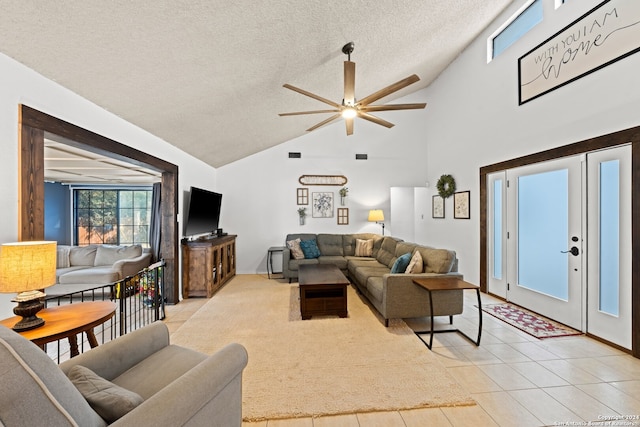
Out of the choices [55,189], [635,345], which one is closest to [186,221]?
[55,189]

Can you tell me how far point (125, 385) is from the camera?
139cm

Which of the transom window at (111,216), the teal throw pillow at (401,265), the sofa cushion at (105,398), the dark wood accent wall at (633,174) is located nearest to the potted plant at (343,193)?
the teal throw pillow at (401,265)

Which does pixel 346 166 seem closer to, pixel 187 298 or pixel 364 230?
pixel 364 230

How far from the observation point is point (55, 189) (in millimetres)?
6223

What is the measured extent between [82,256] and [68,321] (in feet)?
14.5

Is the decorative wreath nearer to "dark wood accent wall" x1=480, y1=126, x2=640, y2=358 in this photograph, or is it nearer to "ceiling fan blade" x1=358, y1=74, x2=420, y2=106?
"dark wood accent wall" x1=480, y1=126, x2=640, y2=358

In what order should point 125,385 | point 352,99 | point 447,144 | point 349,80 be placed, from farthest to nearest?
point 447,144
point 352,99
point 349,80
point 125,385

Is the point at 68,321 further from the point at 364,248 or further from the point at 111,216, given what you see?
the point at 111,216

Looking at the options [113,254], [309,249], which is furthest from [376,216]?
[113,254]

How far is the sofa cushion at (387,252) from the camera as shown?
4.71 m

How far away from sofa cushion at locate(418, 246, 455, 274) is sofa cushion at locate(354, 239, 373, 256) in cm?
210

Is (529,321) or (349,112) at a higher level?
(349,112)

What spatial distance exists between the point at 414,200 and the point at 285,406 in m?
5.40

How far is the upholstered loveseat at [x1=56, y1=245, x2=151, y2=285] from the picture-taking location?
4.55 metres
